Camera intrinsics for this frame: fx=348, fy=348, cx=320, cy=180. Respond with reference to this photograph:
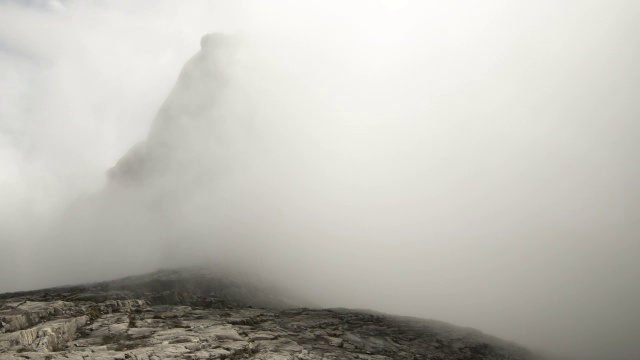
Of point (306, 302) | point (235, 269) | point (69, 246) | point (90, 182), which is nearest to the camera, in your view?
point (306, 302)

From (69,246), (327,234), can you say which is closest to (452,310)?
(327,234)

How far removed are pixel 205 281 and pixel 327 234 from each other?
231 ft

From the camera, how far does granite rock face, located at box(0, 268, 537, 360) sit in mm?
29250

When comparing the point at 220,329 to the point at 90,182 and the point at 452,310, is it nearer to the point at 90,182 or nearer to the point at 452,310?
the point at 452,310

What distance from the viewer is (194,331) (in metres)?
34.0

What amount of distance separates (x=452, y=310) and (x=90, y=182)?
593ft

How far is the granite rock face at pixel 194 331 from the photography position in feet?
96.0

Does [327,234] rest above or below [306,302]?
above

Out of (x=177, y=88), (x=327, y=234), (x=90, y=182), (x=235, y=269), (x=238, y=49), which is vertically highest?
(x=238, y=49)

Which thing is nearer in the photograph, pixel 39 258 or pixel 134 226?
pixel 39 258

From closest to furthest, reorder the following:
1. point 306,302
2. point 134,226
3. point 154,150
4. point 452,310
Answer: point 306,302 < point 452,310 < point 134,226 < point 154,150

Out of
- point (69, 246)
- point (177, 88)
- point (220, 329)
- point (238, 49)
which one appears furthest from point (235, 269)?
point (238, 49)

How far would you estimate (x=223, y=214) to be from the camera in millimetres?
133875

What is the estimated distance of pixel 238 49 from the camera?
7702 inches
